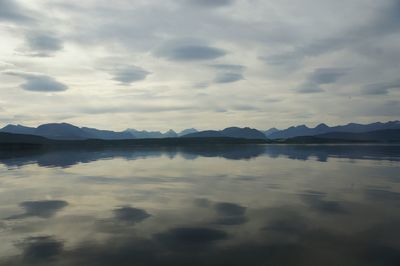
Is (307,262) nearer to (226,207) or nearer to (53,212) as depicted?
(226,207)

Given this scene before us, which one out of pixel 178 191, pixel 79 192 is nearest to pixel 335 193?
pixel 178 191

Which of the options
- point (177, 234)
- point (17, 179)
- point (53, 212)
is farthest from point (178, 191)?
point (17, 179)

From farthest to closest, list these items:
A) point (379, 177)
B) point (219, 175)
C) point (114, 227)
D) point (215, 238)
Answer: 1. point (219, 175)
2. point (379, 177)
3. point (114, 227)
4. point (215, 238)

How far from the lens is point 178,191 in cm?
3856

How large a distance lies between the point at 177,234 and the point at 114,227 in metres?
4.54

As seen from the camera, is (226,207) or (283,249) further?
(226,207)

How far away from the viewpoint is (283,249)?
19094 mm

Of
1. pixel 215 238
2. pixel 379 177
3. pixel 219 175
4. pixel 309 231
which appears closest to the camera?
pixel 215 238

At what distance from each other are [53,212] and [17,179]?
2359 cm

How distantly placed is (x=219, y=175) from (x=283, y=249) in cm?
3388

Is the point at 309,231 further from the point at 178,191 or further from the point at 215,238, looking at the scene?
the point at 178,191

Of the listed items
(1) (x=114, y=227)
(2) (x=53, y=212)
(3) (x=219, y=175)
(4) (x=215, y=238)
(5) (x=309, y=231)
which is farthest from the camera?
(3) (x=219, y=175)

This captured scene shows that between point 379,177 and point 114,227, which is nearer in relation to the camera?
point 114,227

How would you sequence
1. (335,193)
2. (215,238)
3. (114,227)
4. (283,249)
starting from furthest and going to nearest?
(335,193)
(114,227)
(215,238)
(283,249)
